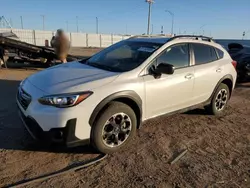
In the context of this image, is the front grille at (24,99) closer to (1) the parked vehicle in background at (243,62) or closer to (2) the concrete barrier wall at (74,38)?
(1) the parked vehicle in background at (243,62)

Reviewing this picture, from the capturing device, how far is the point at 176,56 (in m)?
4.53

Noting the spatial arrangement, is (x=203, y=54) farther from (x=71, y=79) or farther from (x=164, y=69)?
(x=71, y=79)

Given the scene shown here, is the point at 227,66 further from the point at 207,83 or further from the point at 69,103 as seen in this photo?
the point at 69,103

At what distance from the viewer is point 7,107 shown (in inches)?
224

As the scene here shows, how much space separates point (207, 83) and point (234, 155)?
1.67 metres

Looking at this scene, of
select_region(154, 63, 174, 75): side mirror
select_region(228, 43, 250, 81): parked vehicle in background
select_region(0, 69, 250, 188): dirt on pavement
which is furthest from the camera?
select_region(228, 43, 250, 81): parked vehicle in background

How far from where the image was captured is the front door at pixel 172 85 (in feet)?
13.2

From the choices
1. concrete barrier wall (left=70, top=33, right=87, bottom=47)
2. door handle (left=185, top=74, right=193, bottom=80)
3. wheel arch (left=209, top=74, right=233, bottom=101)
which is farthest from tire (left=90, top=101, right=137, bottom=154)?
concrete barrier wall (left=70, top=33, right=87, bottom=47)

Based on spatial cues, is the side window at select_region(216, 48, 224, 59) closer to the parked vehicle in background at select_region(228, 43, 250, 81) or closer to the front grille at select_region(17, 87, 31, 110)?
the front grille at select_region(17, 87, 31, 110)

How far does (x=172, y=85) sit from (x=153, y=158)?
4.31 feet

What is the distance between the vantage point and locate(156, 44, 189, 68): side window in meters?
4.28

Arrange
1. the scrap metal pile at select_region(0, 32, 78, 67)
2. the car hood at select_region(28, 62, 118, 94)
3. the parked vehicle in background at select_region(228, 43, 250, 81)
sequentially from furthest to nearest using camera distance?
the scrap metal pile at select_region(0, 32, 78, 67)
the parked vehicle in background at select_region(228, 43, 250, 81)
the car hood at select_region(28, 62, 118, 94)

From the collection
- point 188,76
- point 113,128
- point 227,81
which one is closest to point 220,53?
point 227,81

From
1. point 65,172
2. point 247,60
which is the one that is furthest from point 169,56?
point 247,60
